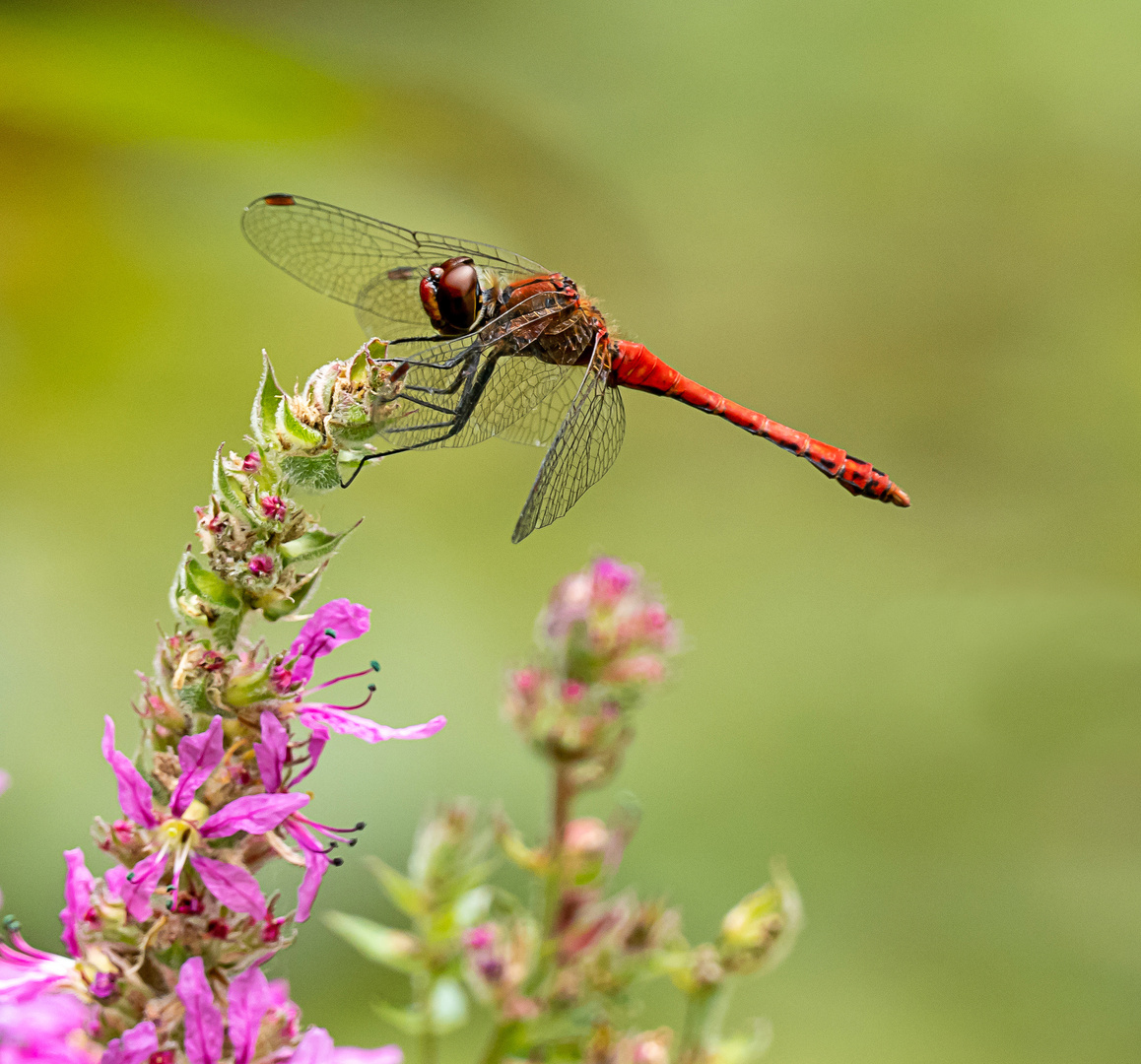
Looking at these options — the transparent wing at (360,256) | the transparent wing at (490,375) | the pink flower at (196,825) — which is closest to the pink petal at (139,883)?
the pink flower at (196,825)

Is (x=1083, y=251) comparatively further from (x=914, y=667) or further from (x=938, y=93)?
(x=914, y=667)

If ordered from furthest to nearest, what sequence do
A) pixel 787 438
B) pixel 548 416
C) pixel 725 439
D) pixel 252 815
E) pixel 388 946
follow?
pixel 725 439, pixel 787 438, pixel 548 416, pixel 388 946, pixel 252 815

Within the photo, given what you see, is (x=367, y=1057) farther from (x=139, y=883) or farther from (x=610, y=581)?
(x=610, y=581)

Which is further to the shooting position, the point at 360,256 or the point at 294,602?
the point at 360,256

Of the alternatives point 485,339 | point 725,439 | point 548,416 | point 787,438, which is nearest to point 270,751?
point 485,339

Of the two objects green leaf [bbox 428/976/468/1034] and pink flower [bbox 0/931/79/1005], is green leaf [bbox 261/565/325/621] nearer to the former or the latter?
pink flower [bbox 0/931/79/1005]

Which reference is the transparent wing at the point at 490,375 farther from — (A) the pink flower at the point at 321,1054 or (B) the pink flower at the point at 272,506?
(A) the pink flower at the point at 321,1054

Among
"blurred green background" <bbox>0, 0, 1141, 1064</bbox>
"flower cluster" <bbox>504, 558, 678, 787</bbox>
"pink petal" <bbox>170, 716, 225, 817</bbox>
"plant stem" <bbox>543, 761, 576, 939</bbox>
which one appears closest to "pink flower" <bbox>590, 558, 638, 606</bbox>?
"flower cluster" <bbox>504, 558, 678, 787</bbox>
